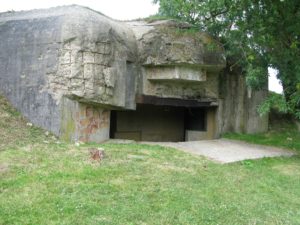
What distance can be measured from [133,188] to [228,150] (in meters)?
3.94

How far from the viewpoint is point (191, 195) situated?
5211mm

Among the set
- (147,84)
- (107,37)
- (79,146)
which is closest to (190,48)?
(147,84)

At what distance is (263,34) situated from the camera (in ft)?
28.6

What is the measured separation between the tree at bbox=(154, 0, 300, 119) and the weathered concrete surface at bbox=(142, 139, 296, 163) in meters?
1.01

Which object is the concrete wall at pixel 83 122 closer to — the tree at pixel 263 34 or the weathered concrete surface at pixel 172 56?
the weathered concrete surface at pixel 172 56

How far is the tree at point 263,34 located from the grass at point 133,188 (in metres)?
1.92

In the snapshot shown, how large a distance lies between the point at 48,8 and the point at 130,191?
514 centimetres

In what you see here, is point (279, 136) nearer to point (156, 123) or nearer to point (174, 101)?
point (174, 101)

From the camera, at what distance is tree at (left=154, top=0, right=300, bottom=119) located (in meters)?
8.32

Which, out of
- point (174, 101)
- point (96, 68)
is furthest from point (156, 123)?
point (96, 68)

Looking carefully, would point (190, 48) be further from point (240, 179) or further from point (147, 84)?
Result: point (240, 179)

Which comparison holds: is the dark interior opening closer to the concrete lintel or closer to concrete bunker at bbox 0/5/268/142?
concrete bunker at bbox 0/5/268/142

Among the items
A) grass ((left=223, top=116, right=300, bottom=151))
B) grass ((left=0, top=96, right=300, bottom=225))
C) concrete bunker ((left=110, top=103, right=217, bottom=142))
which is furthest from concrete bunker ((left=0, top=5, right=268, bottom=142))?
grass ((left=0, top=96, right=300, bottom=225))

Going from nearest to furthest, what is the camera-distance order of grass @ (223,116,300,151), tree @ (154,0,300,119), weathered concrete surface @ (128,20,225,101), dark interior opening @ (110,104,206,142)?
tree @ (154,0,300,119) → weathered concrete surface @ (128,20,225,101) → grass @ (223,116,300,151) → dark interior opening @ (110,104,206,142)
